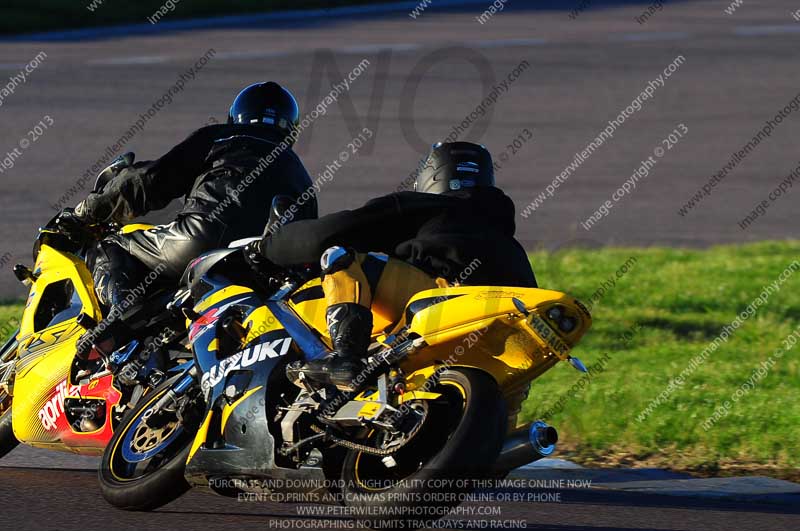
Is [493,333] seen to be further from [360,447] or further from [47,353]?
[47,353]

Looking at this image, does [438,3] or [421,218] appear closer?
[421,218]

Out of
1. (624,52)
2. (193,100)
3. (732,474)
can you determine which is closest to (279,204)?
(732,474)

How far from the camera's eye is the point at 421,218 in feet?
17.8

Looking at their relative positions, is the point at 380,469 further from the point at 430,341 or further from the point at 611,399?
the point at 611,399

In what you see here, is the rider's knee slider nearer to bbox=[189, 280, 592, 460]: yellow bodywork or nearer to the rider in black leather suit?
bbox=[189, 280, 592, 460]: yellow bodywork

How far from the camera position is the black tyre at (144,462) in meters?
5.41

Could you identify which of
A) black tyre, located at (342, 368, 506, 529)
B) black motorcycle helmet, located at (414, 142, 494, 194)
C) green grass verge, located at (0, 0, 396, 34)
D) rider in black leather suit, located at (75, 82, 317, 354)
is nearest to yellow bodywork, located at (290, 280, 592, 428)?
black tyre, located at (342, 368, 506, 529)

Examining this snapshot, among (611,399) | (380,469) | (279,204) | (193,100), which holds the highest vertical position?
(279,204)

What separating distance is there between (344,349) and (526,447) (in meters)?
0.74

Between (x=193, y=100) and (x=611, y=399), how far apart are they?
A: 35.3 feet

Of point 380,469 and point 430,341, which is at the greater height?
point 430,341

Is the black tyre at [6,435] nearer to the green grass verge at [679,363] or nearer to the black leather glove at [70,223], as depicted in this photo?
the black leather glove at [70,223]

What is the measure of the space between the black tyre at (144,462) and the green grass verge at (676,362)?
2072 mm

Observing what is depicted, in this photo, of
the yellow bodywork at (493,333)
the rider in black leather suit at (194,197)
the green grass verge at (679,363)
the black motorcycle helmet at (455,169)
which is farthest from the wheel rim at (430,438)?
the green grass verge at (679,363)
